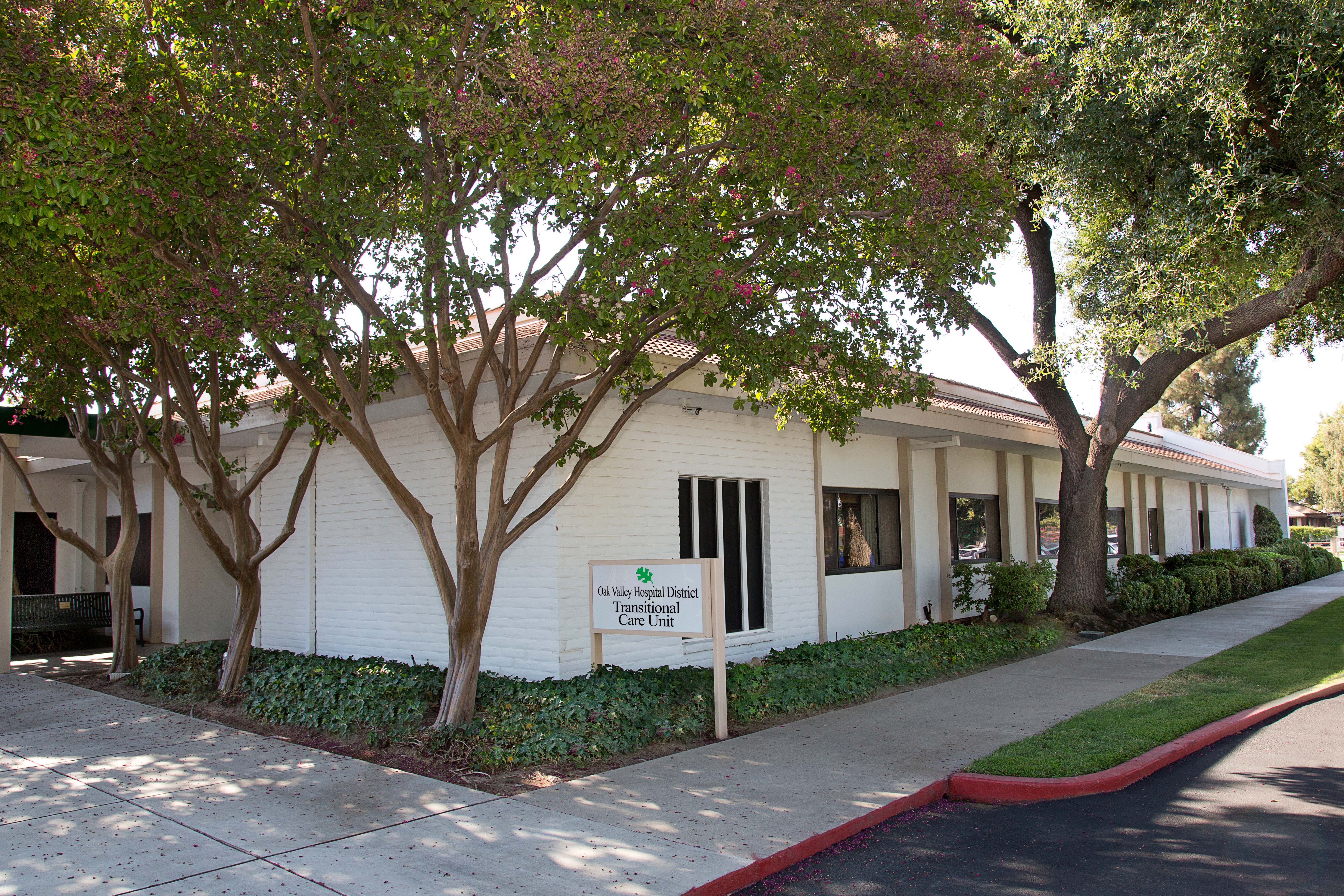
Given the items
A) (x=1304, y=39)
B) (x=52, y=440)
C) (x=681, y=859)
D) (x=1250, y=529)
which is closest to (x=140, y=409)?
(x=52, y=440)

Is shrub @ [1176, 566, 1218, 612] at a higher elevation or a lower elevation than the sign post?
lower

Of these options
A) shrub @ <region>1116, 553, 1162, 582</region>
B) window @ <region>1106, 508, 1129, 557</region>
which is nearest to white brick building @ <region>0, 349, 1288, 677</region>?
shrub @ <region>1116, 553, 1162, 582</region>

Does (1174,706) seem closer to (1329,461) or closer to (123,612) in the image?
(123,612)

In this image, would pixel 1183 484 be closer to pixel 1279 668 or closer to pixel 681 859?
pixel 1279 668

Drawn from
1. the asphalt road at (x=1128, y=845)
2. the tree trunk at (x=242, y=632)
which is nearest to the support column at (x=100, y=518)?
the tree trunk at (x=242, y=632)

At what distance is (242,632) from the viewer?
10.8 metres

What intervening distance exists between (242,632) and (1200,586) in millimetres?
17995

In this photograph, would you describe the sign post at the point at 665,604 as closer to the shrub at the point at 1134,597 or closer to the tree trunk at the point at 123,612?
the tree trunk at the point at 123,612

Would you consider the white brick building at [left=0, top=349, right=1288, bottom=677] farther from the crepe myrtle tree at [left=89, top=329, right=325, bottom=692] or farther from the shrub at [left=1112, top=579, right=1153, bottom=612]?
the shrub at [left=1112, top=579, right=1153, bottom=612]

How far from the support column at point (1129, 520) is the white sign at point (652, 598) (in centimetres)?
1988

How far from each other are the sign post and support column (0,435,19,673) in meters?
9.62

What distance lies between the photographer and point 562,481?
32.7 feet

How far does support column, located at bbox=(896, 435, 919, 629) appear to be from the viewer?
15133 millimetres

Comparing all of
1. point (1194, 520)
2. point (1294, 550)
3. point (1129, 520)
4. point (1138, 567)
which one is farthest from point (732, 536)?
point (1294, 550)
